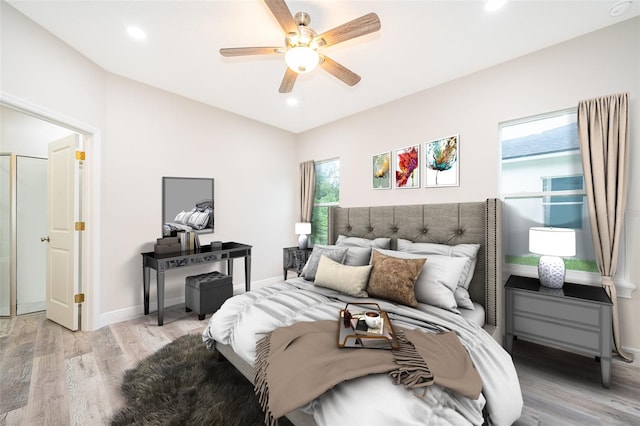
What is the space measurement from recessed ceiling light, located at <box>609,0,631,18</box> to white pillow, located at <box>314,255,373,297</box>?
260 centimetres

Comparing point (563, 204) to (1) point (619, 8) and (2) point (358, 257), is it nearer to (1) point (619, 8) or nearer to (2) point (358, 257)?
(1) point (619, 8)

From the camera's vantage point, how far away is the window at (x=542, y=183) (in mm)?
2225

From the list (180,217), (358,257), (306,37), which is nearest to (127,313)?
(180,217)

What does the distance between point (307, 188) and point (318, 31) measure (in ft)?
8.66

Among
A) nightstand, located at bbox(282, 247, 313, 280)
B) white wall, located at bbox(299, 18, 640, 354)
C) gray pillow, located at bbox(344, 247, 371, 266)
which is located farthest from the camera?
nightstand, located at bbox(282, 247, 313, 280)

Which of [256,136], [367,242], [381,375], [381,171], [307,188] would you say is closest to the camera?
[381,375]

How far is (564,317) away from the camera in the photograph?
1.90 metres

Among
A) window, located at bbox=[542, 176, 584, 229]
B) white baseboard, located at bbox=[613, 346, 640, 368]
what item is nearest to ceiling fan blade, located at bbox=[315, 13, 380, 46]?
window, located at bbox=[542, 176, 584, 229]

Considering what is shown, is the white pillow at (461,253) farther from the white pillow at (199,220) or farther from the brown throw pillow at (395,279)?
the white pillow at (199,220)

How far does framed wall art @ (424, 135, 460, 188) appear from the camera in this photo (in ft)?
9.11

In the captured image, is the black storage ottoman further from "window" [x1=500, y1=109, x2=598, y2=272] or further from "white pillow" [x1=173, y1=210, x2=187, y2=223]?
"window" [x1=500, y1=109, x2=598, y2=272]

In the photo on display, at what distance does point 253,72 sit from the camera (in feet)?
8.95

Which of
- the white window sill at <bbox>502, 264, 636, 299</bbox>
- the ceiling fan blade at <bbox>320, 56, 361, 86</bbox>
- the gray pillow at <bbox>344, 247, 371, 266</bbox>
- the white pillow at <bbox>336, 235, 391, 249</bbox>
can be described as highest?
the ceiling fan blade at <bbox>320, 56, 361, 86</bbox>

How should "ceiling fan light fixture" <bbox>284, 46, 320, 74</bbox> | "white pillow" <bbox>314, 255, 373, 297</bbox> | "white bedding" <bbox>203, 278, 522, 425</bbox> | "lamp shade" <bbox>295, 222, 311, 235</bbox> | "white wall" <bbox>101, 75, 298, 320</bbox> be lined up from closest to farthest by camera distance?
"white bedding" <bbox>203, 278, 522, 425</bbox> → "ceiling fan light fixture" <bbox>284, 46, 320, 74</bbox> → "white pillow" <bbox>314, 255, 373, 297</bbox> → "white wall" <bbox>101, 75, 298, 320</bbox> → "lamp shade" <bbox>295, 222, 311, 235</bbox>
